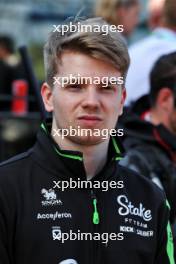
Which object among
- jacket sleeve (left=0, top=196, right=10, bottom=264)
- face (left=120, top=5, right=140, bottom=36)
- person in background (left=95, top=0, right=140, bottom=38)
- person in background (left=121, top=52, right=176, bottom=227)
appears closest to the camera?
jacket sleeve (left=0, top=196, right=10, bottom=264)

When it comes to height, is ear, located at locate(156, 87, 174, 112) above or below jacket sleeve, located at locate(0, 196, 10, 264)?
above

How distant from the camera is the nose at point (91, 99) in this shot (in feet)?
8.98

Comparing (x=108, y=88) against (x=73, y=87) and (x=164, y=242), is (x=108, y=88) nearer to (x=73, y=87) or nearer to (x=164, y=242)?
(x=73, y=87)

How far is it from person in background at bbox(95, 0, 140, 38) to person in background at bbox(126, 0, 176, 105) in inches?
15.4

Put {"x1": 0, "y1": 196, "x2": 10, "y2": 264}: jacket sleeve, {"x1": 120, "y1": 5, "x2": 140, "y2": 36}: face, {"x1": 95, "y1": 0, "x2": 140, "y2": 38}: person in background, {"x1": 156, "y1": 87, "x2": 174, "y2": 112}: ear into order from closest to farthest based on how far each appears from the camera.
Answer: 1. {"x1": 0, "y1": 196, "x2": 10, "y2": 264}: jacket sleeve
2. {"x1": 156, "y1": 87, "x2": 174, "y2": 112}: ear
3. {"x1": 95, "y1": 0, "x2": 140, "y2": 38}: person in background
4. {"x1": 120, "y1": 5, "x2": 140, "y2": 36}: face

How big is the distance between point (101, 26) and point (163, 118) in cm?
128

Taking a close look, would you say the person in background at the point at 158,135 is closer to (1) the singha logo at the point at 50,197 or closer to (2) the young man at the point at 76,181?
(2) the young man at the point at 76,181

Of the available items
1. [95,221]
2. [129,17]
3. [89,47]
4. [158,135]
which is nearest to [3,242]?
[95,221]

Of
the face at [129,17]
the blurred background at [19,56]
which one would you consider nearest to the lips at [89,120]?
the blurred background at [19,56]

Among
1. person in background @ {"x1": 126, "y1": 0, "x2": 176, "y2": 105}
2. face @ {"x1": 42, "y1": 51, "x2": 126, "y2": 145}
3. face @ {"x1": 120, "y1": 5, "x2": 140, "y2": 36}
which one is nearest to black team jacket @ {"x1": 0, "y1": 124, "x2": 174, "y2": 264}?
face @ {"x1": 42, "y1": 51, "x2": 126, "y2": 145}

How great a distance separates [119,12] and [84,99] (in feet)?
10.5

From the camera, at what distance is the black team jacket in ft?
8.73

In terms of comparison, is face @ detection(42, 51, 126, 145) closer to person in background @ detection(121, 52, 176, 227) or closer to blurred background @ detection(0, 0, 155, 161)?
Result: blurred background @ detection(0, 0, 155, 161)

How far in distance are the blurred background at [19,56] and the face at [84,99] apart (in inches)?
16.8
